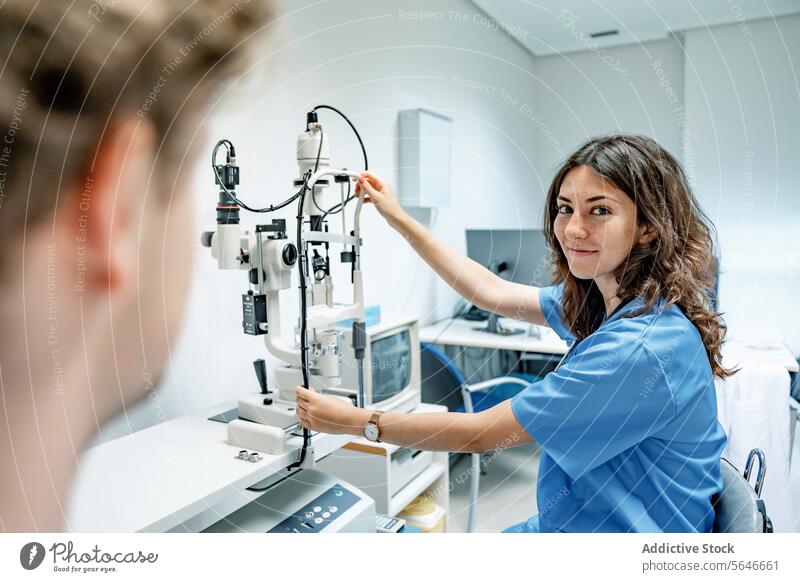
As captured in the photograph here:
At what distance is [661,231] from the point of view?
104cm

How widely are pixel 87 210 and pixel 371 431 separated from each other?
0.70m

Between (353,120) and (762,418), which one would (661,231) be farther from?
(762,418)

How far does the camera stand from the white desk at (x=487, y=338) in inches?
108

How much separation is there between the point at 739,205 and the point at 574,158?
3.16 metres

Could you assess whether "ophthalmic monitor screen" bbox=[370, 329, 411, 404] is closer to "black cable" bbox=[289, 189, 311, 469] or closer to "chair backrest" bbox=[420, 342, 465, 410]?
"chair backrest" bbox=[420, 342, 465, 410]

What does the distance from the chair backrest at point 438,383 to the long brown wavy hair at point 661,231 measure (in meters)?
1.67

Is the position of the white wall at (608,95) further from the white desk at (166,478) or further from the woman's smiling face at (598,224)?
the white desk at (166,478)

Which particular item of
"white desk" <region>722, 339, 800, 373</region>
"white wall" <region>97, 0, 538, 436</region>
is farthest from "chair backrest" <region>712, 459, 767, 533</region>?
"white desk" <region>722, 339, 800, 373</region>

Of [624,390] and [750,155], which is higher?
[750,155]

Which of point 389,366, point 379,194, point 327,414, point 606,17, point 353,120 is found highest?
point 606,17

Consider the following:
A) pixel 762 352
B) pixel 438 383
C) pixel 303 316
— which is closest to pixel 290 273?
pixel 303 316

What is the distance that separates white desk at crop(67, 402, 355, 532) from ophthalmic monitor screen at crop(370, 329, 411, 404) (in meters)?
0.66

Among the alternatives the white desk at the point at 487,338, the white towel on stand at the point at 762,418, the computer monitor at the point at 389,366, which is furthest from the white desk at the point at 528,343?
the computer monitor at the point at 389,366
